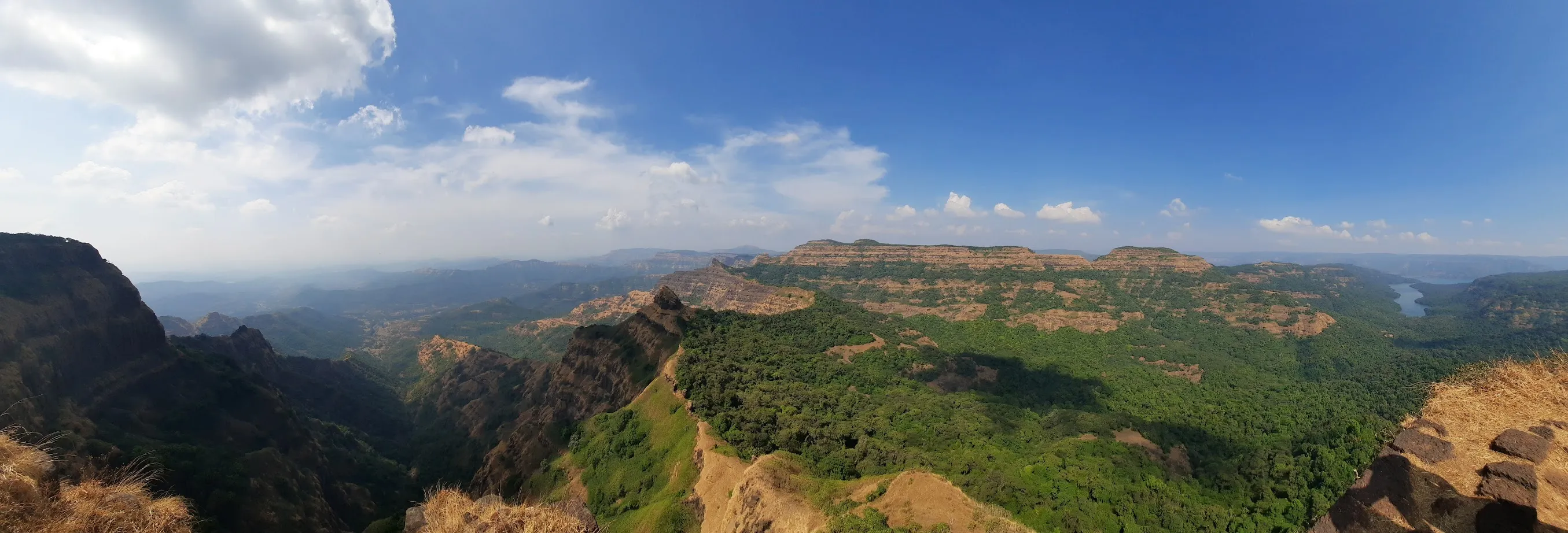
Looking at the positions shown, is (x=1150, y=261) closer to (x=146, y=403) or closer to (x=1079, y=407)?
(x=1079, y=407)

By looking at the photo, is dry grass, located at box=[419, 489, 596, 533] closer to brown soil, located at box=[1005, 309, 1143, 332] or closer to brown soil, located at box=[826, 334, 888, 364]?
brown soil, located at box=[826, 334, 888, 364]

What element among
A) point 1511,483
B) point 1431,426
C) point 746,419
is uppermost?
point 1431,426

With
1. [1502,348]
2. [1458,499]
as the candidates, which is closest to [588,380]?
[1458,499]

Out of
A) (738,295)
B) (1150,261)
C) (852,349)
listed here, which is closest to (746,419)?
(852,349)

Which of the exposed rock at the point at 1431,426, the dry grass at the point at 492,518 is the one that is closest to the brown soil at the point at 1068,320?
the exposed rock at the point at 1431,426

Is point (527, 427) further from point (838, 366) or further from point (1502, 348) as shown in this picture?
point (1502, 348)

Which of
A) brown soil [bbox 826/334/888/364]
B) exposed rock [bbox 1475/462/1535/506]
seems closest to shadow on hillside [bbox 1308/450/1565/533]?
exposed rock [bbox 1475/462/1535/506]
